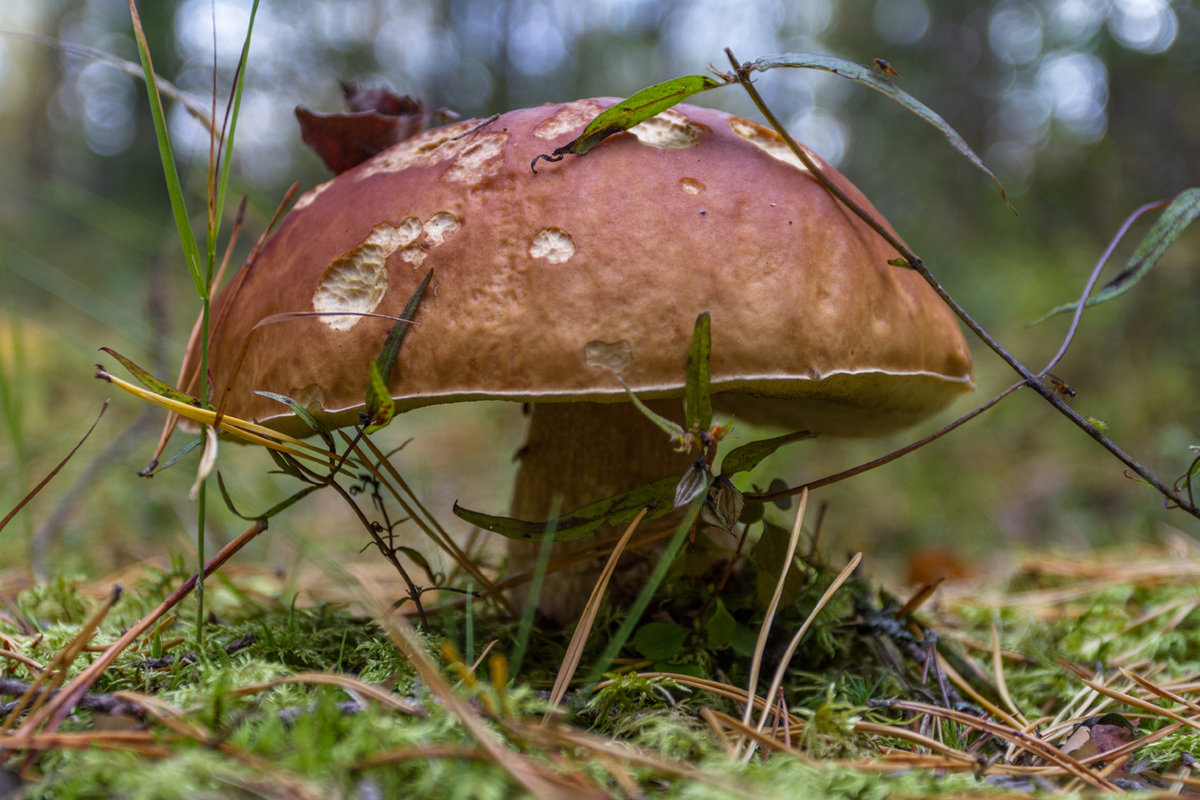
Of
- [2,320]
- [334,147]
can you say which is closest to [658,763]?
[334,147]

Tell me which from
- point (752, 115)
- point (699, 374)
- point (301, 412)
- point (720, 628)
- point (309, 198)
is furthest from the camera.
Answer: point (752, 115)

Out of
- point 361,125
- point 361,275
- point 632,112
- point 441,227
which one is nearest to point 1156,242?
point 632,112

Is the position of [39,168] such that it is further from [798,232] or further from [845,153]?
[798,232]

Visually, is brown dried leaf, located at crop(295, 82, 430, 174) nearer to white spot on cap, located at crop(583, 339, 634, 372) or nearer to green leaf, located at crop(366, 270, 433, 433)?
green leaf, located at crop(366, 270, 433, 433)

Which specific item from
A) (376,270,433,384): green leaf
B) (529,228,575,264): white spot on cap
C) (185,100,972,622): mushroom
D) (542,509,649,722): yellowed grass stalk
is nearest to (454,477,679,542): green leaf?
(542,509,649,722): yellowed grass stalk

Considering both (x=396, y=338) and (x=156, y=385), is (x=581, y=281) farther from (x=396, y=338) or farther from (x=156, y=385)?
(x=156, y=385)
